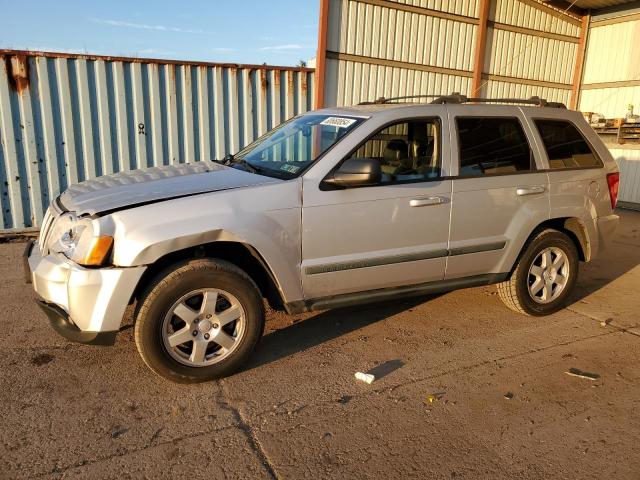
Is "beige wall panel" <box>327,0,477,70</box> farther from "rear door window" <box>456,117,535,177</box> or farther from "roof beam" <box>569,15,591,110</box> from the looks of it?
"rear door window" <box>456,117,535,177</box>

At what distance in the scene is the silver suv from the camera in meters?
3.08

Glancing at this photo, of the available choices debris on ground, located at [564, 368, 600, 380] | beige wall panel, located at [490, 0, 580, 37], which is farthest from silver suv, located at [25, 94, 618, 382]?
beige wall panel, located at [490, 0, 580, 37]

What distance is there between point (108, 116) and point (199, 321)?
17.4 ft

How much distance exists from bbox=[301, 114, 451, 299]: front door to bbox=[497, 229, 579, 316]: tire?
33.8 inches

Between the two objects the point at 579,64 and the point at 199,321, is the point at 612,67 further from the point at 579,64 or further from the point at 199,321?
the point at 199,321

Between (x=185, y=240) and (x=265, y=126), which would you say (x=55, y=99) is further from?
(x=185, y=240)

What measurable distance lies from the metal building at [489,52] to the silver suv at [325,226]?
521 centimetres

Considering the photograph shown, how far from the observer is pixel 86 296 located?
296 cm

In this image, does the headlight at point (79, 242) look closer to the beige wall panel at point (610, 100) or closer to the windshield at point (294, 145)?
the windshield at point (294, 145)

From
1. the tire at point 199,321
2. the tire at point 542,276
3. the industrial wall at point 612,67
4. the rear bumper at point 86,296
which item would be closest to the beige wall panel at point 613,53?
the industrial wall at point 612,67

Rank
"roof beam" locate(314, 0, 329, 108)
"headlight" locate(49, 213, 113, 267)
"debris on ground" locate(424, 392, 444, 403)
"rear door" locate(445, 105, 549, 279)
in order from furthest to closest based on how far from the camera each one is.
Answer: "roof beam" locate(314, 0, 329, 108)
"rear door" locate(445, 105, 549, 279)
"debris on ground" locate(424, 392, 444, 403)
"headlight" locate(49, 213, 113, 267)

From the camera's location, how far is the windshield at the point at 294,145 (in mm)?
3688

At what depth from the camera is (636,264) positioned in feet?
21.6

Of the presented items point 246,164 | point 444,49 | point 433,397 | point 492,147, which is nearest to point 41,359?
point 246,164
